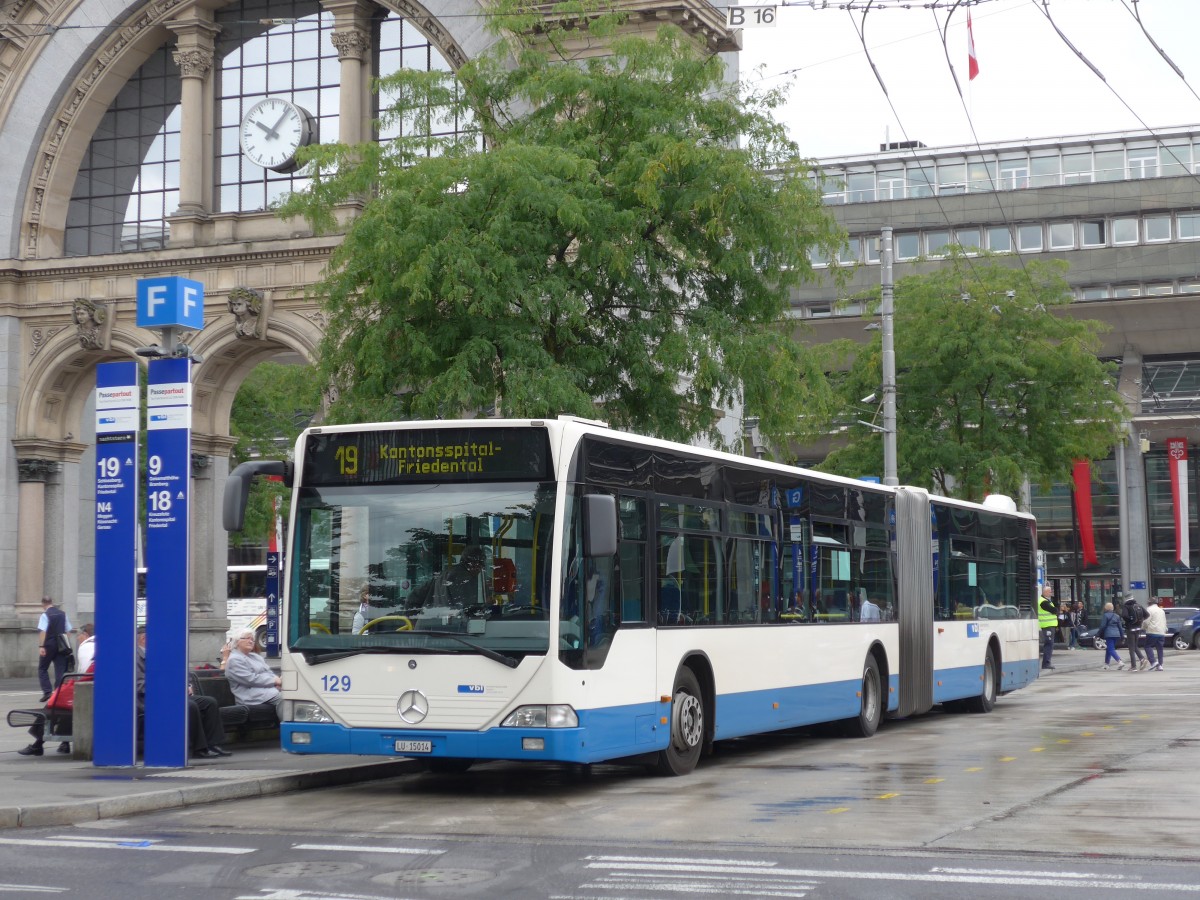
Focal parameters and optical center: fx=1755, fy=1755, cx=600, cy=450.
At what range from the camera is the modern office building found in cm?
6169

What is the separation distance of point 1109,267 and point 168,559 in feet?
177

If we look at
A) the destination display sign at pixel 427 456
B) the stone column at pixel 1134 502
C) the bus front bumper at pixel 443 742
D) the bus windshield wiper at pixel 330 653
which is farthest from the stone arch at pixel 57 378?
the stone column at pixel 1134 502

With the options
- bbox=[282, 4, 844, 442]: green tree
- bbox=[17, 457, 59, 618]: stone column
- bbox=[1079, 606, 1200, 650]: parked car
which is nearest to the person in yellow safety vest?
bbox=[1079, 606, 1200, 650]: parked car

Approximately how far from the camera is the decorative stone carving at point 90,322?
110ft

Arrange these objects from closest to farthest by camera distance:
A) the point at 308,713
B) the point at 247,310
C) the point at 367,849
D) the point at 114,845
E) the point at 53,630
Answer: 1. the point at 367,849
2. the point at 114,845
3. the point at 308,713
4. the point at 53,630
5. the point at 247,310

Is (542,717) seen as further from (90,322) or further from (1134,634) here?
(1134,634)

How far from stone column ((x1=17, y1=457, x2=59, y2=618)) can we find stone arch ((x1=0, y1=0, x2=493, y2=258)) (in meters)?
4.21

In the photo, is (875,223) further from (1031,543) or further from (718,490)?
(718,490)

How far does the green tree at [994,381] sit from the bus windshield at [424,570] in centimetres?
2495

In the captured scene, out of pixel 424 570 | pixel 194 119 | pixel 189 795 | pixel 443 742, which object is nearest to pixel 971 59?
pixel 424 570

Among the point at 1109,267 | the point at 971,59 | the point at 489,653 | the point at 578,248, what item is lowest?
the point at 489,653

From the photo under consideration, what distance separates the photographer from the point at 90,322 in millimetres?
33531

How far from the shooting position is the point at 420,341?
21219 mm

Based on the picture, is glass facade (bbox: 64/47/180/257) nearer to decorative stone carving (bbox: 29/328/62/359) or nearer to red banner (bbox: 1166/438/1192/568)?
decorative stone carving (bbox: 29/328/62/359)
